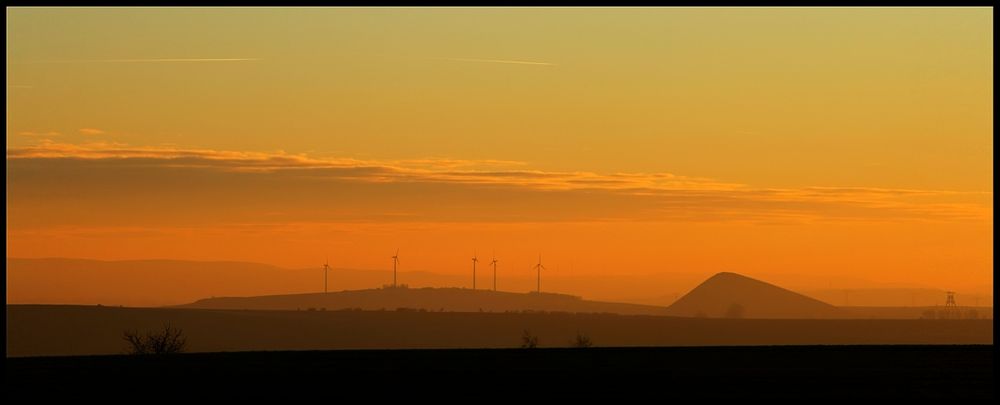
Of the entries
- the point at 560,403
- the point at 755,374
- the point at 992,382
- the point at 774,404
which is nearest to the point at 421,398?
the point at 560,403

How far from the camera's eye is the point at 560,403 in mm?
47750

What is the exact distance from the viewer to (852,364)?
63.9 metres

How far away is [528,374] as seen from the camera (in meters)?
59.4

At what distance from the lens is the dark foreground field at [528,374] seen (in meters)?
51.8

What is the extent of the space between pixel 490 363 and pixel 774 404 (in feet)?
64.9

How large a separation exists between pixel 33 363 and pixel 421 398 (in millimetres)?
23840

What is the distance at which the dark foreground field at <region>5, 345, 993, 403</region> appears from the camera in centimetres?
5175
